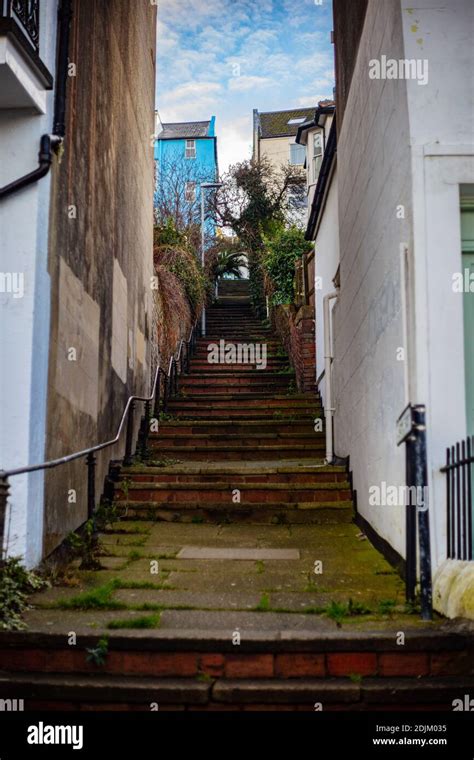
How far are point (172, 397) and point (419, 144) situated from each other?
8.06 metres

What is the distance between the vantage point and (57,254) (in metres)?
5.04

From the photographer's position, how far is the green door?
4.21 meters

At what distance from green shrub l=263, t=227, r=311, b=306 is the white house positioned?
41.9ft

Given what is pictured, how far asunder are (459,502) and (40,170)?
3650 millimetres

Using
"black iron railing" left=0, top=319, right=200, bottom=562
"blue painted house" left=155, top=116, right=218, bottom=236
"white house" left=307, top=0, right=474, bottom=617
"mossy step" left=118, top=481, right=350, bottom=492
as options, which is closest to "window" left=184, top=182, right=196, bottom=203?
"blue painted house" left=155, top=116, right=218, bottom=236

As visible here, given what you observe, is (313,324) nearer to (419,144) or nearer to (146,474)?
(146,474)

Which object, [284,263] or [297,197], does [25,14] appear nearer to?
[284,263]

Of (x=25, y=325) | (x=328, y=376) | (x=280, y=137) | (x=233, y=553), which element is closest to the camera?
(x=25, y=325)

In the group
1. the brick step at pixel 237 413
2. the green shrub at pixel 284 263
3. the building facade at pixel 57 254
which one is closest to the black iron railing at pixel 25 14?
the building facade at pixel 57 254

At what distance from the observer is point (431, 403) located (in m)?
3.95

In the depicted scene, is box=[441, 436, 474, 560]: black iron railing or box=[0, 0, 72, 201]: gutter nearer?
box=[441, 436, 474, 560]: black iron railing

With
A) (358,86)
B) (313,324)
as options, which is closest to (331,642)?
(358,86)

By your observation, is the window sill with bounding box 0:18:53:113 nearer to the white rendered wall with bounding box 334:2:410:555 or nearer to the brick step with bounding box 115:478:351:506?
the white rendered wall with bounding box 334:2:410:555

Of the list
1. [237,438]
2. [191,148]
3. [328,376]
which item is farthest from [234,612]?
[191,148]
